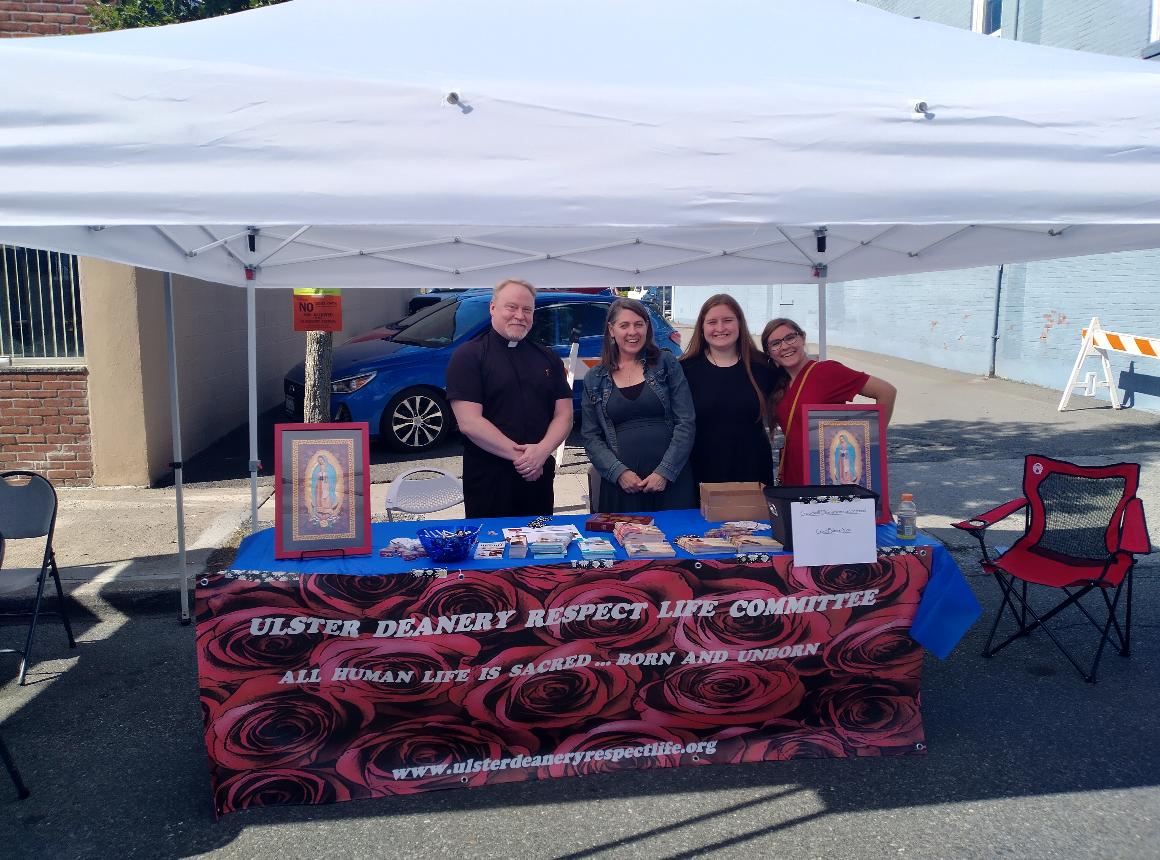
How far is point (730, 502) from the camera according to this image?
3.82 meters

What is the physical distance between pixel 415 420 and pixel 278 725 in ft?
20.1

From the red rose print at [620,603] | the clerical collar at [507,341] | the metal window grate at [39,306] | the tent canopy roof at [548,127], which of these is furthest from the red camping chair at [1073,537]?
the metal window grate at [39,306]

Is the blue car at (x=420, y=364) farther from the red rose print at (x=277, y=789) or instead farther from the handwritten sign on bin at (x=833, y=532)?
the red rose print at (x=277, y=789)

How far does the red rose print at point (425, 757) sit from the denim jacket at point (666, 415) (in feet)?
4.38

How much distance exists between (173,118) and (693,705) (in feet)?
8.44

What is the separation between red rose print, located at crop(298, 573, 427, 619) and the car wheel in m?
6.03

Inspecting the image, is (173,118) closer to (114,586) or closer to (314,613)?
(314,613)

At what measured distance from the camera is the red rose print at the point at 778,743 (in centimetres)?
345

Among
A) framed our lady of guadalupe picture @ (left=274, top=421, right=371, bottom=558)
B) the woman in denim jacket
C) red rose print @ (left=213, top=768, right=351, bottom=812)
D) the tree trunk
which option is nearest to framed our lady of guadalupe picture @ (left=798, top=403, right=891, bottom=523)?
the woman in denim jacket

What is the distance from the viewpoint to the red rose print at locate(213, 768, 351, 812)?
314 centimetres

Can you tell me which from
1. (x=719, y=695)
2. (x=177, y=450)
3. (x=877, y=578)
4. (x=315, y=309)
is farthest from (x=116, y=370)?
(x=877, y=578)

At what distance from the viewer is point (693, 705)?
3.39 meters

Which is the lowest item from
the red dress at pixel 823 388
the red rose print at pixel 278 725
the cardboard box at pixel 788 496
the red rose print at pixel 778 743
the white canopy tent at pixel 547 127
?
the red rose print at pixel 778 743

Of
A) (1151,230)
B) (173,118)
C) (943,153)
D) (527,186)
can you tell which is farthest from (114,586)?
(1151,230)
